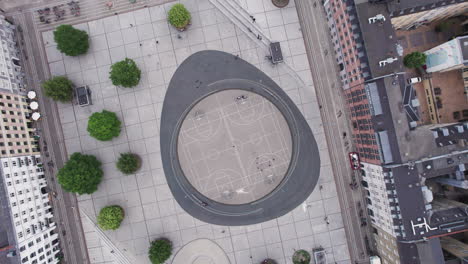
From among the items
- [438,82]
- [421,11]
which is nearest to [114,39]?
[421,11]

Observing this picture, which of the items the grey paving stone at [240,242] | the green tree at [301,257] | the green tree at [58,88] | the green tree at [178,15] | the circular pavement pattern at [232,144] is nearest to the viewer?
the green tree at [178,15]

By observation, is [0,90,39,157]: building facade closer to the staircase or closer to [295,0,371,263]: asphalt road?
the staircase

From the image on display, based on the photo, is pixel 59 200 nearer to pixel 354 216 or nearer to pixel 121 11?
pixel 121 11

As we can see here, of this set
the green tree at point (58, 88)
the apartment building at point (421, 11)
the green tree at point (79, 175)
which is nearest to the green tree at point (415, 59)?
the apartment building at point (421, 11)

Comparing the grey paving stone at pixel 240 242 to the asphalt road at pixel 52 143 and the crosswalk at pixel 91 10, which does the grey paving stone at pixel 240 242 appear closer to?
the asphalt road at pixel 52 143

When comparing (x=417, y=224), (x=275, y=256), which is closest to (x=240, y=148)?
(x=275, y=256)

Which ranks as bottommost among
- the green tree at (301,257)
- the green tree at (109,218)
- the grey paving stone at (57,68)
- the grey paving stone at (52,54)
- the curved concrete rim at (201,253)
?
the green tree at (301,257)

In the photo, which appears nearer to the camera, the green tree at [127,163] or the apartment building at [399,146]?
the apartment building at [399,146]
